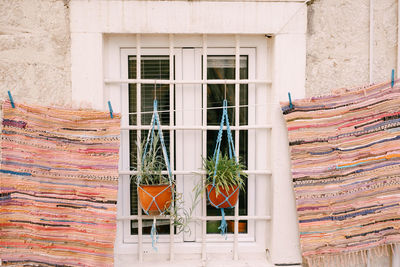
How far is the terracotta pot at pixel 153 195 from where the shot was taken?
2418mm

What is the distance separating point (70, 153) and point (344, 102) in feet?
6.58

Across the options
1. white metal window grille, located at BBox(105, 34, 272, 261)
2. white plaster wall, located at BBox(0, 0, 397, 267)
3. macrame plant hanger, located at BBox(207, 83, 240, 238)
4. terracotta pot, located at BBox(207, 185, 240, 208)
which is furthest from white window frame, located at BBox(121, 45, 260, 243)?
white plaster wall, located at BBox(0, 0, 397, 267)

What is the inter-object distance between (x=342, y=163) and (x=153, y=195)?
1377mm

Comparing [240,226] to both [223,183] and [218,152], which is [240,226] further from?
[218,152]

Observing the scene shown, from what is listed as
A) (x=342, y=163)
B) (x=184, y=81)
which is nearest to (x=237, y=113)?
(x=184, y=81)

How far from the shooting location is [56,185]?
8.17ft

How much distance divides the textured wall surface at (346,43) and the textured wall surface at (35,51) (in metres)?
1.80

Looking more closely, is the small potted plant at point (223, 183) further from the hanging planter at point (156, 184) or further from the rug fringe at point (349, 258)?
the rug fringe at point (349, 258)

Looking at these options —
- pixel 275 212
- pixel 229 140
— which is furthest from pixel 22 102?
pixel 275 212

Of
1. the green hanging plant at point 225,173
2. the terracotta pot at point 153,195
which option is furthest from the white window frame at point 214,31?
the terracotta pot at point 153,195

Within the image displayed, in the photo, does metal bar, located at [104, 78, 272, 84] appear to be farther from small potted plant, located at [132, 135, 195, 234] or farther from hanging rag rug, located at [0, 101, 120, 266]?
small potted plant, located at [132, 135, 195, 234]

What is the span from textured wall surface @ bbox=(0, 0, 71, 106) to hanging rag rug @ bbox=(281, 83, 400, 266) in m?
1.66

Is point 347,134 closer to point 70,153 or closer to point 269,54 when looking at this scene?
point 269,54

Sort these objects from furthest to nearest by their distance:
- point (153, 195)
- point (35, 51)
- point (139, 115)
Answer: point (139, 115) → point (35, 51) → point (153, 195)
